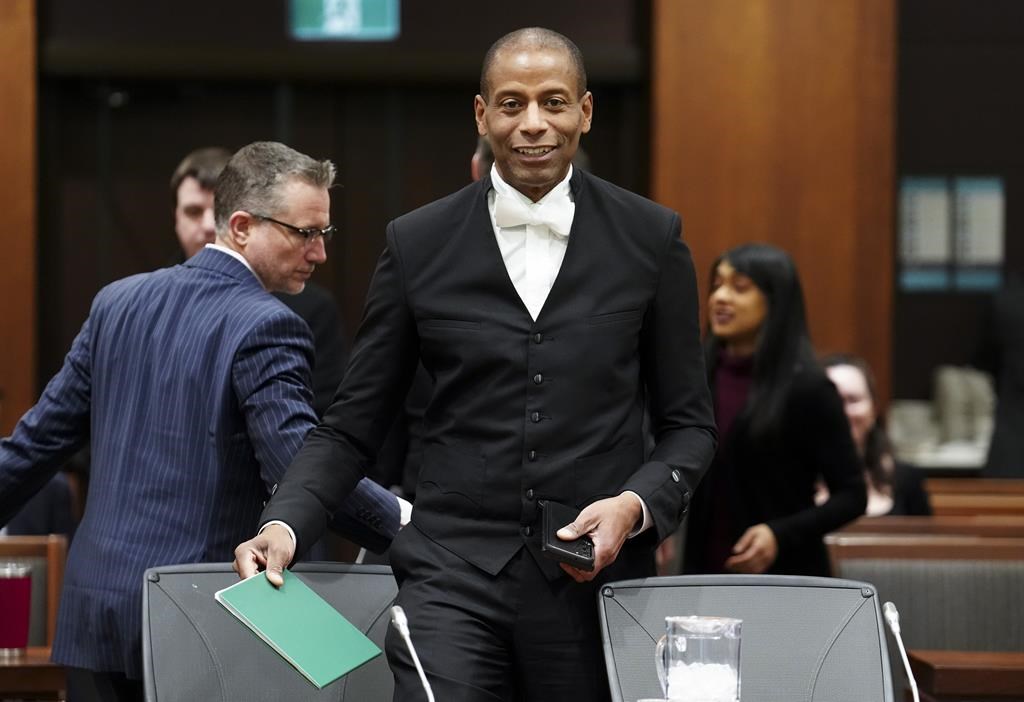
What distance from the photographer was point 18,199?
24.1 feet

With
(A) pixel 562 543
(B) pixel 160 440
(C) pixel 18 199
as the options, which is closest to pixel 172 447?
(B) pixel 160 440

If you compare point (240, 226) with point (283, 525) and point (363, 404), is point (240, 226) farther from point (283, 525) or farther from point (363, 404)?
point (283, 525)

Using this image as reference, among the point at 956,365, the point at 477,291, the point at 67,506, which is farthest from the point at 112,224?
the point at 477,291

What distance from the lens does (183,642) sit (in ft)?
8.19

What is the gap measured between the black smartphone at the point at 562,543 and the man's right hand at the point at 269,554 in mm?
351

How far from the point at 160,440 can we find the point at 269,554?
2.21 ft

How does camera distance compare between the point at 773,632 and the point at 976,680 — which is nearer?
the point at 773,632

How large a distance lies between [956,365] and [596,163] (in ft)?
6.48

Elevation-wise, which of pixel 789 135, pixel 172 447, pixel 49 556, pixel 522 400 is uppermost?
pixel 789 135

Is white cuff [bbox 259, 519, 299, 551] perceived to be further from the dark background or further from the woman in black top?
the dark background

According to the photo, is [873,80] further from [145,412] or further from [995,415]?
[145,412]

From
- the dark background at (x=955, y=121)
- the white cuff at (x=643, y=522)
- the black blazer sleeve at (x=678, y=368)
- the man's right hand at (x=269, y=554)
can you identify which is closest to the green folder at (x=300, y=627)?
the man's right hand at (x=269, y=554)

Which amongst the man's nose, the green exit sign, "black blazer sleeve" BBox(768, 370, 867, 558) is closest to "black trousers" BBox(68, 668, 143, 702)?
the man's nose

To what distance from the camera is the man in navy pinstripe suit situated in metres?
2.78
